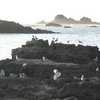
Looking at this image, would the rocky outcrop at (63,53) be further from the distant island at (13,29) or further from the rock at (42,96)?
the distant island at (13,29)

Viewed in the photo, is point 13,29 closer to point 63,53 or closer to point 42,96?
point 63,53

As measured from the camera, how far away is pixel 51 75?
2645cm

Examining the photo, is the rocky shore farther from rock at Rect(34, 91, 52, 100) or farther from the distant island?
the distant island

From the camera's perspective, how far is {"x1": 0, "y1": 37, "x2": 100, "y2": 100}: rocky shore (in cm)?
2056

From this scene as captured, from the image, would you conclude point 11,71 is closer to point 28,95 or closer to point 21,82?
point 21,82

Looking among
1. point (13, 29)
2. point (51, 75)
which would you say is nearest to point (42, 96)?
point (51, 75)

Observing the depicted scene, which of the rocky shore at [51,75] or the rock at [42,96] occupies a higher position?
the rocky shore at [51,75]

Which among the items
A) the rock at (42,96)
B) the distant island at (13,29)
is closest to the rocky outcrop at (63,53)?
the rock at (42,96)

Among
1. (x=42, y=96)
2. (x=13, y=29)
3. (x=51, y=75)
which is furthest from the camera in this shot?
(x=13, y=29)

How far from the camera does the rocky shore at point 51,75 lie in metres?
20.6

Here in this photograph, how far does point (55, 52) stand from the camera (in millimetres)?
33750

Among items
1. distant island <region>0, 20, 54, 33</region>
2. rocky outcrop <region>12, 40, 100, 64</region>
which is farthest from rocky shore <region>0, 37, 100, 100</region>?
distant island <region>0, 20, 54, 33</region>

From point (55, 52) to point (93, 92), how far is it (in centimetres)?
1331

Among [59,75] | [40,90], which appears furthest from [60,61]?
[40,90]
